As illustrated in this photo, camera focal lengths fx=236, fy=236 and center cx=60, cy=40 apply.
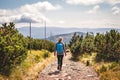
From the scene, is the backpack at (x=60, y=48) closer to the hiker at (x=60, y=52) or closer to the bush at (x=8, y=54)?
the hiker at (x=60, y=52)

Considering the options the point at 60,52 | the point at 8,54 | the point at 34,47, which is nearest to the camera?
the point at 8,54

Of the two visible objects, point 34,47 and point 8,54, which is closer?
point 8,54

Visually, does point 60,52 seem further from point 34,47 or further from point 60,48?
point 34,47

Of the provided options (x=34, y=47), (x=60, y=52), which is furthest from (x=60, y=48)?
(x=34, y=47)

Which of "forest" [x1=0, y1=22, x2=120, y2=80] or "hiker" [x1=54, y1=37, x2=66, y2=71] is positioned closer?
"forest" [x1=0, y1=22, x2=120, y2=80]

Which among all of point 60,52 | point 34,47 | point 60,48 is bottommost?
point 34,47

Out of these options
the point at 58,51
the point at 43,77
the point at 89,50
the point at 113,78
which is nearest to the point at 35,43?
the point at 89,50

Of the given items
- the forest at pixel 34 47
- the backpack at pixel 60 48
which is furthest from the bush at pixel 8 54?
the backpack at pixel 60 48

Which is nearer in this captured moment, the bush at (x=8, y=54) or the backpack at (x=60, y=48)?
the bush at (x=8, y=54)

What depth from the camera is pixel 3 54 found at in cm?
1262

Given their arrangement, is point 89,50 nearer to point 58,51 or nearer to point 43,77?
point 58,51

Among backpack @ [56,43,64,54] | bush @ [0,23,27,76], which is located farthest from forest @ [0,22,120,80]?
backpack @ [56,43,64,54]

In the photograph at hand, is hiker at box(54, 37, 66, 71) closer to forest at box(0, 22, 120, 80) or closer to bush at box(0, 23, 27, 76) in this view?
forest at box(0, 22, 120, 80)

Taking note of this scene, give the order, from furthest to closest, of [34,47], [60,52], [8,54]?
[34,47] → [60,52] → [8,54]
